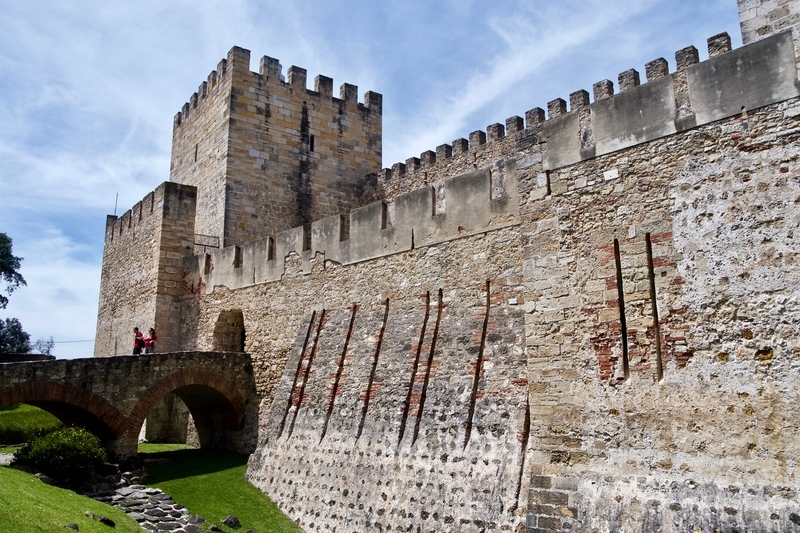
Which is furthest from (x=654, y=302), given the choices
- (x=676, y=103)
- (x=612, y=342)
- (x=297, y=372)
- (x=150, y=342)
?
(x=150, y=342)

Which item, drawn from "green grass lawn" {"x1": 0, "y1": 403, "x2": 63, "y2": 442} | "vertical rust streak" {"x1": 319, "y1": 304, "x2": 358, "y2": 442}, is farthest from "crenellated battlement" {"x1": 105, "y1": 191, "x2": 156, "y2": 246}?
"vertical rust streak" {"x1": 319, "y1": 304, "x2": 358, "y2": 442}

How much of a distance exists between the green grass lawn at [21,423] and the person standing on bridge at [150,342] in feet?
9.10

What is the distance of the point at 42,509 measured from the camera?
9.16 metres

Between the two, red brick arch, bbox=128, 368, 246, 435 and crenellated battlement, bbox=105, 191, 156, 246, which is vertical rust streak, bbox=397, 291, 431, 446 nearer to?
red brick arch, bbox=128, 368, 246, 435

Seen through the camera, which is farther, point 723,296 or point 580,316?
point 580,316

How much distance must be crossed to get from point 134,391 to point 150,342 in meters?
4.21

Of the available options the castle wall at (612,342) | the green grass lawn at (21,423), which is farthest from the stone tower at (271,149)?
the castle wall at (612,342)

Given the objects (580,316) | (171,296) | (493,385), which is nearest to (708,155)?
(580,316)

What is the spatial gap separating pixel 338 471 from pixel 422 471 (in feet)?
6.73

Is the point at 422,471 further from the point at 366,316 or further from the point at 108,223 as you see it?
the point at 108,223

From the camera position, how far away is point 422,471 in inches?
427

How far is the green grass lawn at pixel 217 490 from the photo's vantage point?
1224 cm

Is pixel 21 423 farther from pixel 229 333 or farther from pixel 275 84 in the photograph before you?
pixel 275 84

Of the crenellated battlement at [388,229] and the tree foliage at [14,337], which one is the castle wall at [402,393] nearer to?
the crenellated battlement at [388,229]
